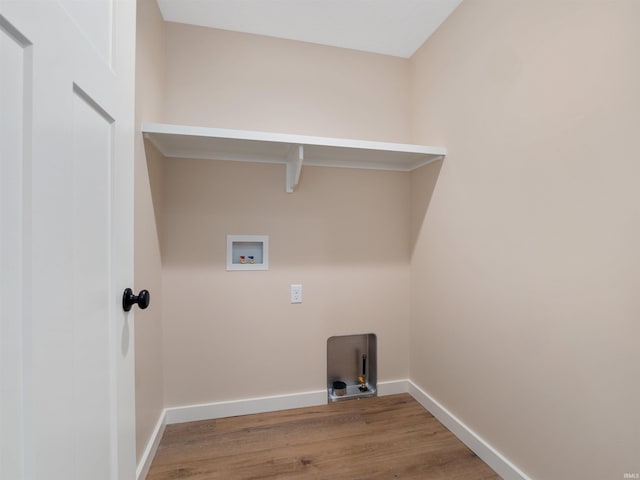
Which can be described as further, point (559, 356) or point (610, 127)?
point (559, 356)

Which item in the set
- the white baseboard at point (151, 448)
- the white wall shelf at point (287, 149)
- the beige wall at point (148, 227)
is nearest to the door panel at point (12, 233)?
the beige wall at point (148, 227)

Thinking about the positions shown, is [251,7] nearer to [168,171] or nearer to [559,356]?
[168,171]

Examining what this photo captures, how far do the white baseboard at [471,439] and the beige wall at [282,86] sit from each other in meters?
1.83

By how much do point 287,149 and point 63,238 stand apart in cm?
143

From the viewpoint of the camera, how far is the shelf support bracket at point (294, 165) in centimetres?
174

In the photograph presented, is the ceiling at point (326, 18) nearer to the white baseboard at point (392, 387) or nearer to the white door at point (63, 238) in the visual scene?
the white door at point (63, 238)

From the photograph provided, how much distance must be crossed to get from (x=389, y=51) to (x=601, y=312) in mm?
2016

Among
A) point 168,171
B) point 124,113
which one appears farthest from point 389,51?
point 124,113

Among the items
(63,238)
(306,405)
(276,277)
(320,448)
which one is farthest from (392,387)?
(63,238)

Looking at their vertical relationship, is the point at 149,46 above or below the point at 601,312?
above

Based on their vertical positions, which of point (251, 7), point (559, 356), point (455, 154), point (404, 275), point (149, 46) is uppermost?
point (251, 7)

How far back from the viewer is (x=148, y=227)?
1.55m

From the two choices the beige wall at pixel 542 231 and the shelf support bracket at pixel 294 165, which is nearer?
the beige wall at pixel 542 231

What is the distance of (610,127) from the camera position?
1.05 metres
